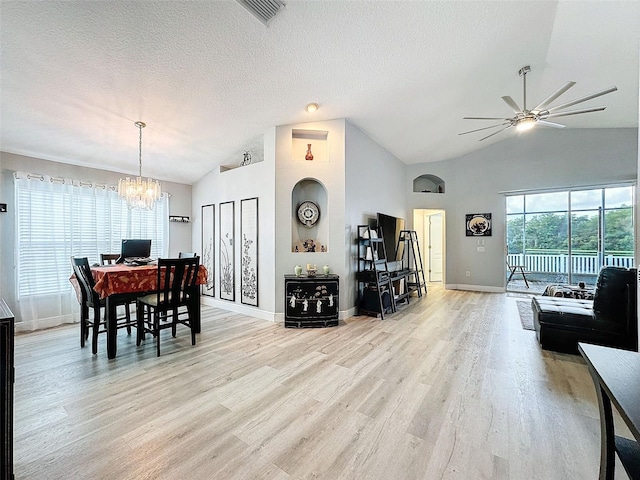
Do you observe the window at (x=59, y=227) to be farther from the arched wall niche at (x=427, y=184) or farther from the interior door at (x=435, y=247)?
the interior door at (x=435, y=247)

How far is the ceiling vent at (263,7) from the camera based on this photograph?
7.06ft

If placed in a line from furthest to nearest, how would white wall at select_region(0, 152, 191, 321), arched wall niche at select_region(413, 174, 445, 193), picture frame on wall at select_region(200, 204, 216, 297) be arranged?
1. arched wall niche at select_region(413, 174, 445, 193)
2. picture frame on wall at select_region(200, 204, 216, 297)
3. white wall at select_region(0, 152, 191, 321)

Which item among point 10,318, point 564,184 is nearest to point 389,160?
point 564,184

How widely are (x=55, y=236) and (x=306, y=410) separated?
4532 mm

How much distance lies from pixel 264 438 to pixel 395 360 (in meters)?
1.57

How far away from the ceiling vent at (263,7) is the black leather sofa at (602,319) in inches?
156

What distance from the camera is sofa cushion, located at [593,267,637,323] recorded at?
2629 millimetres

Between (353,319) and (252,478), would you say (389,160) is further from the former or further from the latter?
(252,478)

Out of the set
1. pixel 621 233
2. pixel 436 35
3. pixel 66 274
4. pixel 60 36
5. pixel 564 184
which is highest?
pixel 436 35

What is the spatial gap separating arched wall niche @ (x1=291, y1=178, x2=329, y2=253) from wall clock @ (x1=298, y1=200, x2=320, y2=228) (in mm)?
50

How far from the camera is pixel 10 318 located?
3.91 feet

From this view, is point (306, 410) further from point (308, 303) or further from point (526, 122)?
point (526, 122)

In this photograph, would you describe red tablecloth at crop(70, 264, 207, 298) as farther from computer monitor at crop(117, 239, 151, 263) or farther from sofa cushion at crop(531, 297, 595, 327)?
sofa cushion at crop(531, 297, 595, 327)

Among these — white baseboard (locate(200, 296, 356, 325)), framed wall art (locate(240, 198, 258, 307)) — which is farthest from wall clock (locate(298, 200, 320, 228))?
white baseboard (locate(200, 296, 356, 325))
